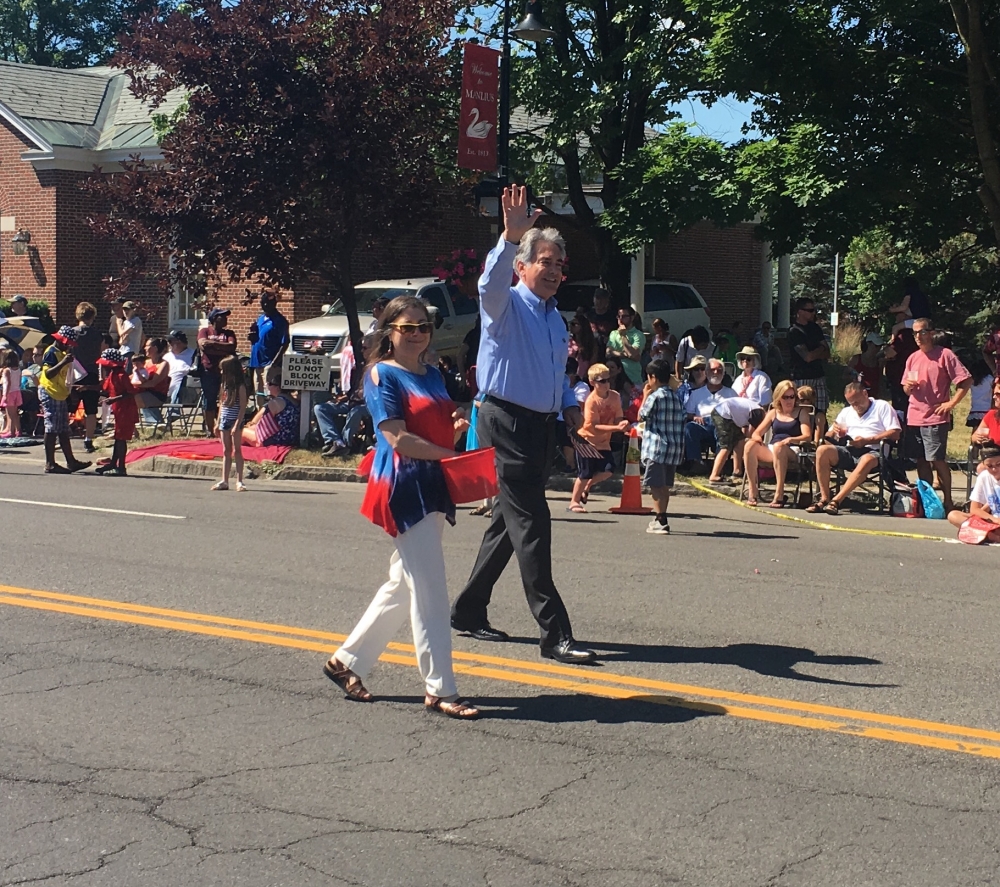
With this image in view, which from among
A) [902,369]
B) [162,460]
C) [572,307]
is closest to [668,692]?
[902,369]

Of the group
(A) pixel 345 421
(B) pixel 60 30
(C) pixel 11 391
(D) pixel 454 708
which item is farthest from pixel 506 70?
(B) pixel 60 30

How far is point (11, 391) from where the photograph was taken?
21.4 metres

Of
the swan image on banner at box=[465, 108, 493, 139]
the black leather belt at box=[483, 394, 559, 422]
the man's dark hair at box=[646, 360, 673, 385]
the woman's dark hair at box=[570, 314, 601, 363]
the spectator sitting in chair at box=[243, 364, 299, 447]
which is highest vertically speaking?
the swan image on banner at box=[465, 108, 493, 139]

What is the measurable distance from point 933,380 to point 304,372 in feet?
27.9

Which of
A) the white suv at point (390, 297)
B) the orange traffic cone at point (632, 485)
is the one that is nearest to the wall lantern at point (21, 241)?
the white suv at point (390, 297)

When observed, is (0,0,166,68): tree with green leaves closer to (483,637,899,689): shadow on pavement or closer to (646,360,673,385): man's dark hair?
(646,360,673,385): man's dark hair

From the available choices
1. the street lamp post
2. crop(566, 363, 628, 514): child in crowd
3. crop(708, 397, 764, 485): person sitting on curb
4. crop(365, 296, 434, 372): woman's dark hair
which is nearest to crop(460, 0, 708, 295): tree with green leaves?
the street lamp post

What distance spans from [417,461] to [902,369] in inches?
477

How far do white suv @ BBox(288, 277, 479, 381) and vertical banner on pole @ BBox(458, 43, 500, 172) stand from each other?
610 centimetres

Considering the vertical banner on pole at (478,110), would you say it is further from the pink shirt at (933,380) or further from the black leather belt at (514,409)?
the black leather belt at (514,409)

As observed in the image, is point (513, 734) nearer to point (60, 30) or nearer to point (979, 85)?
point (979, 85)

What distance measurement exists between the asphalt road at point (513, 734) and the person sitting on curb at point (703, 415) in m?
6.01

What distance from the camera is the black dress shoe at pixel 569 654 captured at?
707cm

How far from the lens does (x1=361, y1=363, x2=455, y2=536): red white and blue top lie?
237 inches
